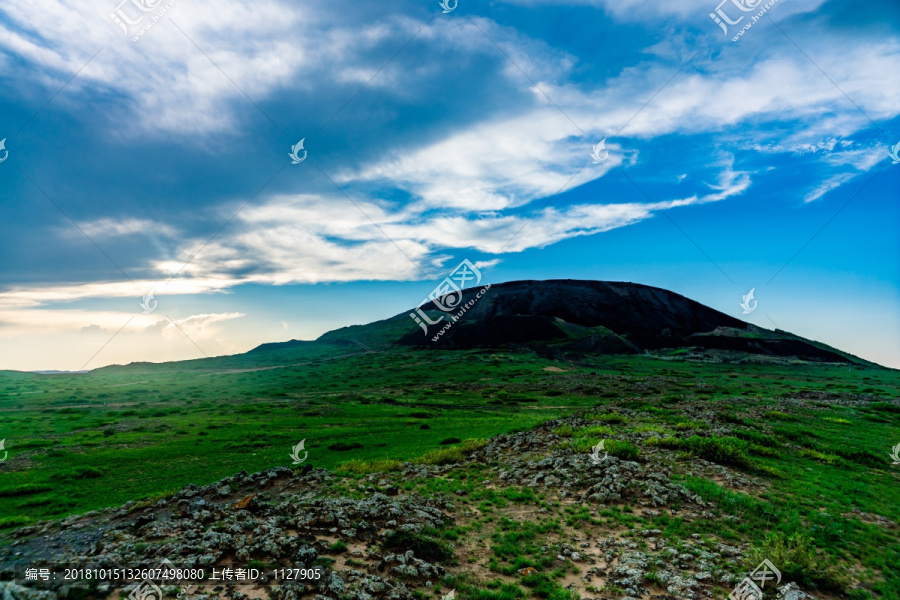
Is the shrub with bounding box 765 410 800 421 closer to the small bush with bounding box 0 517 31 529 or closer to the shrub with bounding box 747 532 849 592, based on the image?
the shrub with bounding box 747 532 849 592

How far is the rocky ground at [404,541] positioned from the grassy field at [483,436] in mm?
2092

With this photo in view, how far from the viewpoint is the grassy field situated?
17.8 m

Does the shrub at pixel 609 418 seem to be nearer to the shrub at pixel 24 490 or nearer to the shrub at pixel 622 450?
the shrub at pixel 622 450

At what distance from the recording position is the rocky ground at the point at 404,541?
11.7m

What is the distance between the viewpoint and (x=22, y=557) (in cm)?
1360

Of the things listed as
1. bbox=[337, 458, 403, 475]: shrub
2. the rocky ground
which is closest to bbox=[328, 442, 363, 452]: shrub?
bbox=[337, 458, 403, 475]: shrub

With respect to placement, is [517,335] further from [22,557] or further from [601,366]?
[22,557]

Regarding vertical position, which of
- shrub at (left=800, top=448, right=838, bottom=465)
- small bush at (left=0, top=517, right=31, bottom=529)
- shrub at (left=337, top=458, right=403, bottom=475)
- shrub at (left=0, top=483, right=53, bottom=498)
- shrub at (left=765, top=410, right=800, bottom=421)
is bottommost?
shrub at (left=0, top=483, right=53, bottom=498)

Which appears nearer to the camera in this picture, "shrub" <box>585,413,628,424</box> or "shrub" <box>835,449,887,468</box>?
"shrub" <box>835,449,887,468</box>

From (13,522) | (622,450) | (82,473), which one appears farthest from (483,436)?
(82,473)

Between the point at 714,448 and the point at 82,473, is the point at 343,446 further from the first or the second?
the point at 714,448

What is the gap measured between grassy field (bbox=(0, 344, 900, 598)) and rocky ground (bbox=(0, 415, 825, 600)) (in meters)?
2.09

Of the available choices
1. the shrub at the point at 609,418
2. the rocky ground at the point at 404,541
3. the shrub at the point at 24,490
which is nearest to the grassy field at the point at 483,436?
the shrub at the point at 24,490

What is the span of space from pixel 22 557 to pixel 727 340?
205 m
